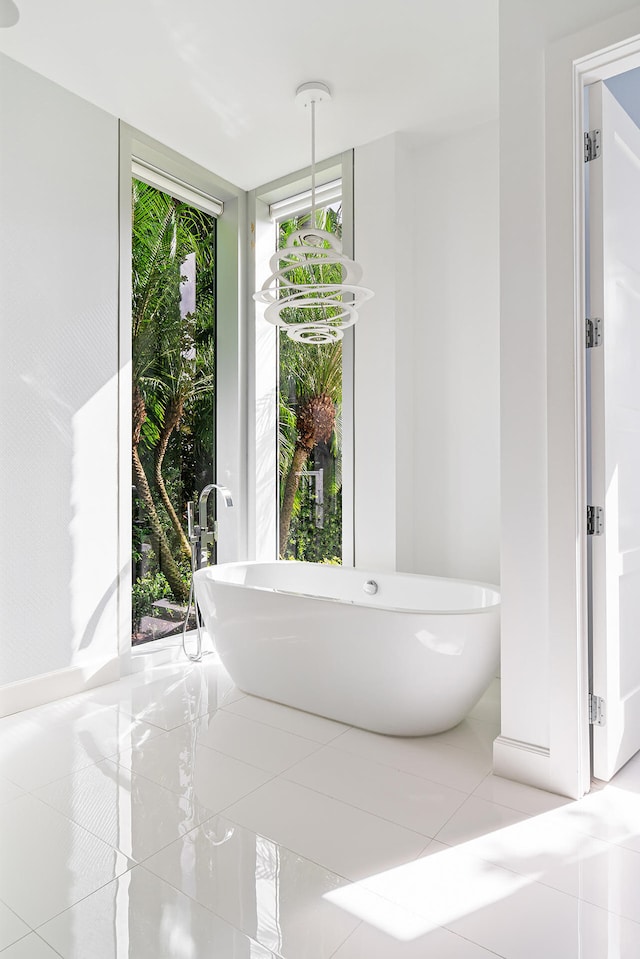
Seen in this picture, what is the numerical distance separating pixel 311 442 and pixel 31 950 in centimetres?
286

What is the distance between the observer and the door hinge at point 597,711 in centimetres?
201

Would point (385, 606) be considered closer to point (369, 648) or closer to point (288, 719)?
point (369, 648)

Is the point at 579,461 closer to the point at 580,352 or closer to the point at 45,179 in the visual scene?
A: the point at 580,352

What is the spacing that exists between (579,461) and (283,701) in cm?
168

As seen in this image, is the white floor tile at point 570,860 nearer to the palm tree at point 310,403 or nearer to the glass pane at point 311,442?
the glass pane at point 311,442

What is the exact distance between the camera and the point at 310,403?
382 centimetres

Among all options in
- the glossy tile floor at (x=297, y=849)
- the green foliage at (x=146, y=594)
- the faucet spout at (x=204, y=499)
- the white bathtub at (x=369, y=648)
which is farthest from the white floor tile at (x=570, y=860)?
the green foliage at (x=146, y=594)

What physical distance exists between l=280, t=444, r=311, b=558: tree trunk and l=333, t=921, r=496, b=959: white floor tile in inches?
104

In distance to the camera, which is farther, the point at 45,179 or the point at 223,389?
the point at 223,389

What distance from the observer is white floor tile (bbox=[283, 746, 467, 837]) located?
1861 mm

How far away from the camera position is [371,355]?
10.9 feet

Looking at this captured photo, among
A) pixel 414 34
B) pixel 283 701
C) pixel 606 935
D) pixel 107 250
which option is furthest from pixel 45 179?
pixel 606 935

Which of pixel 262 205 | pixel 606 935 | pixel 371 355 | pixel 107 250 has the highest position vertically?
pixel 262 205

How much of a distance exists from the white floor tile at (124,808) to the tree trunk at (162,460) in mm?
1586
